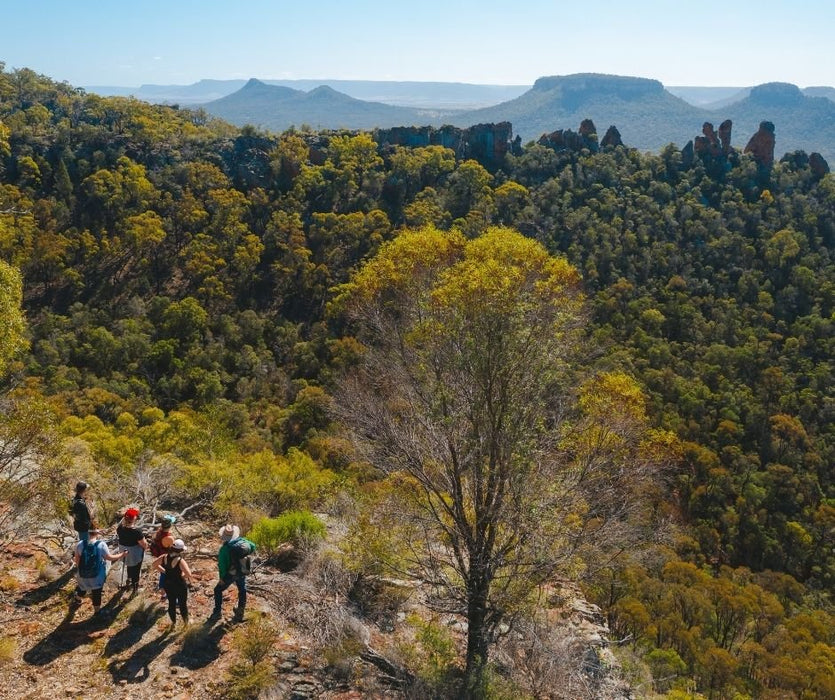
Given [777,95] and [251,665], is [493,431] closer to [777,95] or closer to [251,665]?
[251,665]

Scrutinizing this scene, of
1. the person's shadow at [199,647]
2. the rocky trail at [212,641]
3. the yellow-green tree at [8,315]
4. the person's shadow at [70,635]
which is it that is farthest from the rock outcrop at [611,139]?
the person's shadow at [70,635]

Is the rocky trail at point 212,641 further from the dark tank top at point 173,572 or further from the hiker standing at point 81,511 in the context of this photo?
the hiker standing at point 81,511

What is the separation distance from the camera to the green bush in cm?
999

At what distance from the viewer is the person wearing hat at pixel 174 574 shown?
24.2 ft

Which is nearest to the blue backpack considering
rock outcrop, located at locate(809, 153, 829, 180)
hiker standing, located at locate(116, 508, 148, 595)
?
hiker standing, located at locate(116, 508, 148, 595)

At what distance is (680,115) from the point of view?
175 m

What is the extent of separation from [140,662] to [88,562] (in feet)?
4.76

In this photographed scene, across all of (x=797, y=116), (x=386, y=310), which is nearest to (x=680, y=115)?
(x=797, y=116)

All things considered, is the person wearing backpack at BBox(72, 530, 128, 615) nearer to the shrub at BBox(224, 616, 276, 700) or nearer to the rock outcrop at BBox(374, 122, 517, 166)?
the shrub at BBox(224, 616, 276, 700)

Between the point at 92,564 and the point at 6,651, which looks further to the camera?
the point at 92,564

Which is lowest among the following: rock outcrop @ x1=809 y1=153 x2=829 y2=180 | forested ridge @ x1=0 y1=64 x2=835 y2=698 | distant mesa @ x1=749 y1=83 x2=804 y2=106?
forested ridge @ x1=0 y1=64 x2=835 y2=698

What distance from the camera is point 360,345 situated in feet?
113

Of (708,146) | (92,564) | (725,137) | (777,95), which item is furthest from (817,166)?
(777,95)

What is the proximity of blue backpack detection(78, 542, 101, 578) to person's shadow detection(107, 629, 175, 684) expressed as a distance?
115 cm
